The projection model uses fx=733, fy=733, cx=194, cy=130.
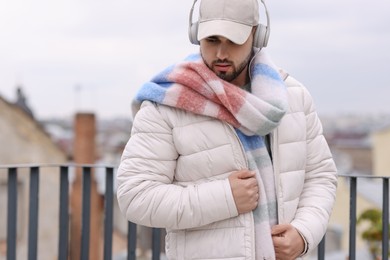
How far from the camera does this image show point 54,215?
18562 millimetres

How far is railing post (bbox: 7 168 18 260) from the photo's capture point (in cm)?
350

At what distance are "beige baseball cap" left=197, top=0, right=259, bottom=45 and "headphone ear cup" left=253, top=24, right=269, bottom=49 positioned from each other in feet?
0.19

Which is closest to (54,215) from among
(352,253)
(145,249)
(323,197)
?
(145,249)

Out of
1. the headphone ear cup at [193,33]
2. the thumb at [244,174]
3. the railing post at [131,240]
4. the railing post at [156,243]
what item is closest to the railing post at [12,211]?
the railing post at [131,240]

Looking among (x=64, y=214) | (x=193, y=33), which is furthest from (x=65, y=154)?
(x=193, y=33)

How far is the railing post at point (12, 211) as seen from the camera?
350 cm

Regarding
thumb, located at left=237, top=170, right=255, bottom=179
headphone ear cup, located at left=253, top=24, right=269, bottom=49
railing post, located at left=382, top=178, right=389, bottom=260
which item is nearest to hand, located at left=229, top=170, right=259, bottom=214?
thumb, located at left=237, top=170, right=255, bottom=179

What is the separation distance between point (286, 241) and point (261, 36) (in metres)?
0.60

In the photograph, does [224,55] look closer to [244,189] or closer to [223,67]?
[223,67]

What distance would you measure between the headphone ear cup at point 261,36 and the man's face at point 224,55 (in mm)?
24

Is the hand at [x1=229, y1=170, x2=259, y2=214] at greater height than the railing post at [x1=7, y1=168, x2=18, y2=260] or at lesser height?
greater

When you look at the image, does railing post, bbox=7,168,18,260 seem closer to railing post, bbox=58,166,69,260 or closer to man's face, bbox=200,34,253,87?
railing post, bbox=58,166,69,260

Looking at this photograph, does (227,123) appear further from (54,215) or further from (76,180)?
(76,180)

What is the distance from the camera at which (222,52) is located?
2066 mm
